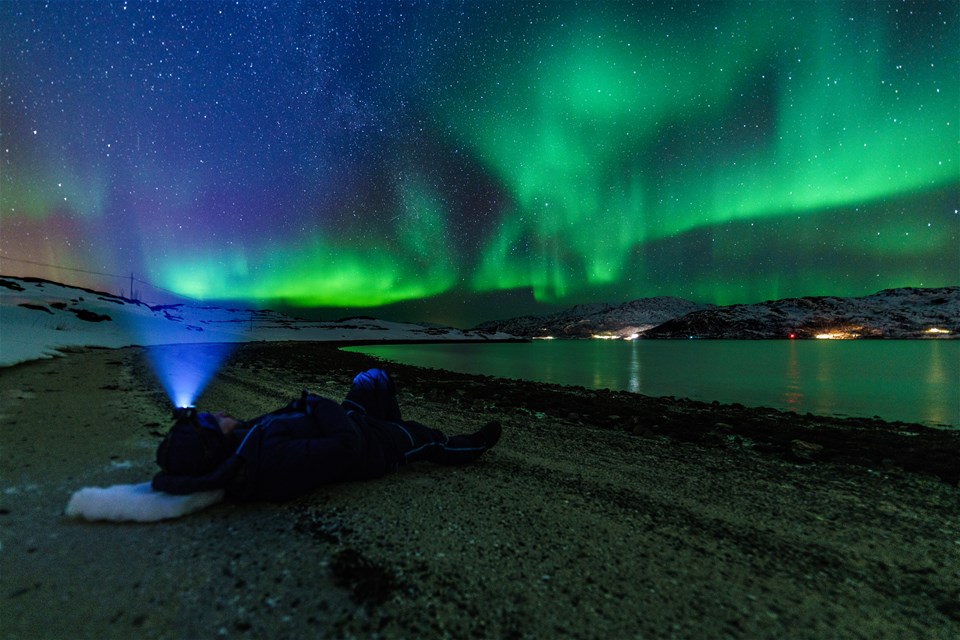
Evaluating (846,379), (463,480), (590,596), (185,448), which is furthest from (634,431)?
(846,379)

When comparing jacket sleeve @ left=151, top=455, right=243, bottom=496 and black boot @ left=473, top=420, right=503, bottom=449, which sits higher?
jacket sleeve @ left=151, top=455, right=243, bottom=496

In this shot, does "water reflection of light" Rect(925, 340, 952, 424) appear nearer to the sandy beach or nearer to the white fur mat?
the sandy beach

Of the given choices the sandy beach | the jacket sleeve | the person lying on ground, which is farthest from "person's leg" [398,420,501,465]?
the jacket sleeve

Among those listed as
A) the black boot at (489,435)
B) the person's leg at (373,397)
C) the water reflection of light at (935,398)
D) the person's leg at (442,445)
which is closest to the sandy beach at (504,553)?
the person's leg at (442,445)

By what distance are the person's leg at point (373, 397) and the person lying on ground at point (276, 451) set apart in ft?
0.25

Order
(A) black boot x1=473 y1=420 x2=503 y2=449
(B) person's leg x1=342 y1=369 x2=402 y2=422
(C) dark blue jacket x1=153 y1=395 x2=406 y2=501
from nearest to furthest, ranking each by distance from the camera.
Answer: (C) dark blue jacket x1=153 y1=395 x2=406 y2=501, (B) person's leg x1=342 y1=369 x2=402 y2=422, (A) black boot x1=473 y1=420 x2=503 y2=449

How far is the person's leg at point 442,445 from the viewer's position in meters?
4.82

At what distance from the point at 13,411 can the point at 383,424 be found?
7347 mm

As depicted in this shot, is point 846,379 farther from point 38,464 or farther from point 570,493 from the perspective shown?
point 38,464

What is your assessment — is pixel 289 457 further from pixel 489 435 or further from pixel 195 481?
pixel 489 435

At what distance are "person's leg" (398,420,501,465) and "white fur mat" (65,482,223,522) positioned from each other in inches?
84.3

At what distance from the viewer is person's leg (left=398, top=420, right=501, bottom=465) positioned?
4820mm

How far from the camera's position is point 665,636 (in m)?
2.21

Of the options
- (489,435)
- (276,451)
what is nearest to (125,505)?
(276,451)
